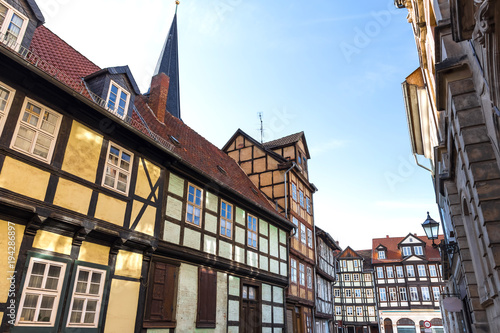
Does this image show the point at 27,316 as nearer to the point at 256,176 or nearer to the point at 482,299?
the point at 482,299

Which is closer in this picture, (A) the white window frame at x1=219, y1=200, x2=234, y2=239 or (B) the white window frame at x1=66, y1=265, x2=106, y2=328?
(B) the white window frame at x1=66, y1=265, x2=106, y2=328

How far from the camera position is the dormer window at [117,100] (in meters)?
9.98

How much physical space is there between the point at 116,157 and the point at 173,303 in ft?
15.5

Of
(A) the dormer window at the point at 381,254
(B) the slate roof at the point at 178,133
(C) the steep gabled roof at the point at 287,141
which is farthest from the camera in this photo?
(A) the dormer window at the point at 381,254

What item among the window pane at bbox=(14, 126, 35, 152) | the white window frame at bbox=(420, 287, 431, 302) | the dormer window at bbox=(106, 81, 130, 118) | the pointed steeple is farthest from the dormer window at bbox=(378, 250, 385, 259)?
the window pane at bbox=(14, 126, 35, 152)

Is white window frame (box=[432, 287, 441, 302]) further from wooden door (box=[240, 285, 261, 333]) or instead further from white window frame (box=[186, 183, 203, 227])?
white window frame (box=[186, 183, 203, 227])

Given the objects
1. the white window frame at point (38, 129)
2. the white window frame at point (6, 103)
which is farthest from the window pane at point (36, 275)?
the white window frame at point (6, 103)

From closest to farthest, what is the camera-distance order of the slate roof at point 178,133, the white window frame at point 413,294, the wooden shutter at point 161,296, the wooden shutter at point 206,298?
the wooden shutter at point 161,296 < the slate roof at point 178,133 < the wooden shutter at point 206,298 < the white window frame at point 413,294

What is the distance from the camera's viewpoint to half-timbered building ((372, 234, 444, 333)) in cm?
4481

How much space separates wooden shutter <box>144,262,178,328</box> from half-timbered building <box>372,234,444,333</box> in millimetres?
42952

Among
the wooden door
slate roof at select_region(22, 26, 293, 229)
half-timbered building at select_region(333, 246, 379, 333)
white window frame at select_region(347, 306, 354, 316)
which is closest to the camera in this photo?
slate roof at select_region(22, 26, 293, 229)

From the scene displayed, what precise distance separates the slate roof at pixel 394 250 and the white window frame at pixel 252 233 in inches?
1566

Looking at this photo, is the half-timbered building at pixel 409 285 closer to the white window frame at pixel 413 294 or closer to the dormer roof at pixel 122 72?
the white window frame at pixel 413 294

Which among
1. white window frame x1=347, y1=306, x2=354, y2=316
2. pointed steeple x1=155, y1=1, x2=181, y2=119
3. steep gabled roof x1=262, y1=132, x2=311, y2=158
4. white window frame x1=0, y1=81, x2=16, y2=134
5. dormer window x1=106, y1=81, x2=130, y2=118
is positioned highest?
pointed steeple x1=155, y1=1, x2=181, y2=119
